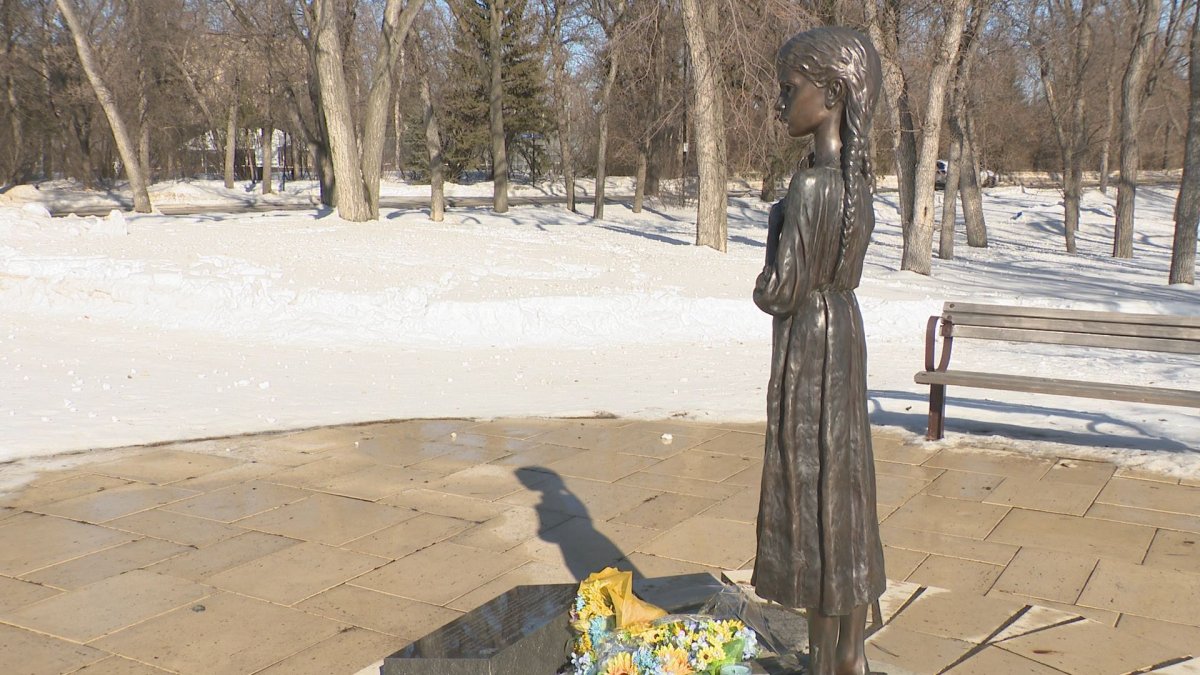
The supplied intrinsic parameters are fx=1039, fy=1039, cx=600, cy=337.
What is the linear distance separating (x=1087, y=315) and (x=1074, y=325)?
0.12 m

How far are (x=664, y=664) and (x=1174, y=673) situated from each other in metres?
2.08

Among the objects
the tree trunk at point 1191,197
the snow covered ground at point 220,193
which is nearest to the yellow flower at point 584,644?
the tree trunk at point 1191,197

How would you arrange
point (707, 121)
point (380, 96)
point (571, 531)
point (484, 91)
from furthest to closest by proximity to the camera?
point (484, 91) → point (380, 96) → point (707, 121) → point (571, 531)

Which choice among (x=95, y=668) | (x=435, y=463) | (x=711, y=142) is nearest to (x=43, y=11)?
(x=711, y=142)

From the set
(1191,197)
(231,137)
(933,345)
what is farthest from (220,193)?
(933,345)

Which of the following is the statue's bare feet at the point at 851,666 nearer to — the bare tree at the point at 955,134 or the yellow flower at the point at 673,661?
the yellow flower at the point at 673,661

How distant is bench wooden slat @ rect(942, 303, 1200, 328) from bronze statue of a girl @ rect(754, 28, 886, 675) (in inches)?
197

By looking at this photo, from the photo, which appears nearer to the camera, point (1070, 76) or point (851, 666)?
point (851, 666)

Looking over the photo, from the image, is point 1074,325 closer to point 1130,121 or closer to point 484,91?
point 1130,121

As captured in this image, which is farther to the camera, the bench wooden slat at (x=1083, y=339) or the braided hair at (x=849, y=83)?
the bench wooden slat at (x=1083, y=339)

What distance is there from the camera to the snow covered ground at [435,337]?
28.7 feet

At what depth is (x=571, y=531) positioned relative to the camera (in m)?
5.91

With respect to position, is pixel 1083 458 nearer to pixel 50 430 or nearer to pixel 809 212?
pixel 809 212

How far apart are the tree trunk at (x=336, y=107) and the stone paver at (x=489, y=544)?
1228 cm
